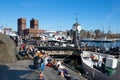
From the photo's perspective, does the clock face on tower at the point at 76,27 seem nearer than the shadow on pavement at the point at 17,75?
No

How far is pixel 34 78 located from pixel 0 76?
253cm

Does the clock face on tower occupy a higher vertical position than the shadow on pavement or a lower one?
higher

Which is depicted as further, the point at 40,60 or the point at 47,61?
the point at 47,61

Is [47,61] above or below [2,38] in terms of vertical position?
below

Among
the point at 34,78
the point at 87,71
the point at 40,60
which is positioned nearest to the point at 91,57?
the point at 87,71

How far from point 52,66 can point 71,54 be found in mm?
29999

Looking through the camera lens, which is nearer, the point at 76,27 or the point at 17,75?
the point at 17,75

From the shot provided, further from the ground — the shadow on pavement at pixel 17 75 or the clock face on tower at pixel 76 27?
the clock face on tower at pixel 76 27

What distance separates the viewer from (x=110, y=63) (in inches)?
1008

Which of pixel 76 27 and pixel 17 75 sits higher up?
pixel 76 27

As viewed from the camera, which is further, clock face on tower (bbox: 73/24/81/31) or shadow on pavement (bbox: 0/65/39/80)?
clock face on tower (bbox: 73/24/81/31)

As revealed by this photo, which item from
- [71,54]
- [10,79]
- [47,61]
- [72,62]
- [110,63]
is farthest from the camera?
[71,54]

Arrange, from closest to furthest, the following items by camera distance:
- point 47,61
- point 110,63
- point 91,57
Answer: point 110,63
point 47,61
point 91,57

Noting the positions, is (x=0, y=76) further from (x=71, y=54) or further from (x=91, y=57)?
(x=71, y=54)
